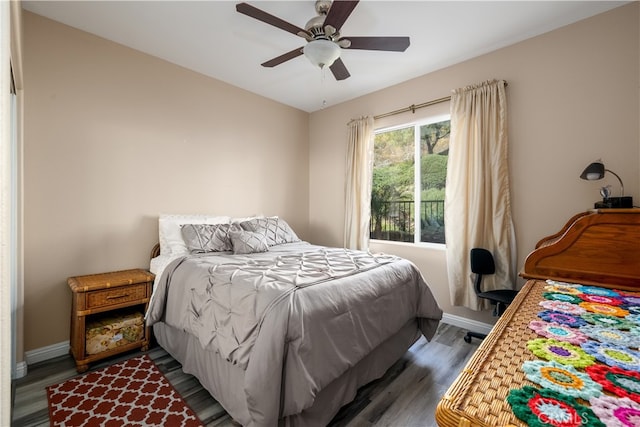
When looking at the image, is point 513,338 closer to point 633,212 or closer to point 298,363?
point 298,363

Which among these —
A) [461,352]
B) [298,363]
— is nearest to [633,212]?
[461,352]

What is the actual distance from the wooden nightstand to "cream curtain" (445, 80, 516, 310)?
3030mm

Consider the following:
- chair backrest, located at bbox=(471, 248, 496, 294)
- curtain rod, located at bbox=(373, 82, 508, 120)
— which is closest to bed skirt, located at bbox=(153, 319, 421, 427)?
chair backrest, located at bbox=(471, 248, 496, 294)

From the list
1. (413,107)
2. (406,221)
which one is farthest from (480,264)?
(413,107)

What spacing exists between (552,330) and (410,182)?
2715mm

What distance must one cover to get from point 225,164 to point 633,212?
3.62 meters

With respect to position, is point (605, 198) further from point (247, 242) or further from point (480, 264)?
point (247, 242)

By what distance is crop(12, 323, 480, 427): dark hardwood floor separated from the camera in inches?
65.7

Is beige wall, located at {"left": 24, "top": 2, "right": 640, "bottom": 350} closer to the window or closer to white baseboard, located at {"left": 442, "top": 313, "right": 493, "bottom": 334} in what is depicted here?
white baseboard, located at {"left": 442, "top": 313, "right": 493, "bottom": 334}

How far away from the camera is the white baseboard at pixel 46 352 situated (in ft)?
7.22

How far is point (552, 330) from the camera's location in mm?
953

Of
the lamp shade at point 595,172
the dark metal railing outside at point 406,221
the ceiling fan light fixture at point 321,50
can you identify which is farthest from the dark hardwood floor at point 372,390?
the ceiling fan light fixture at point 321,50

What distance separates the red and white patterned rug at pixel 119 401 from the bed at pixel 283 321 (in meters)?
0.20

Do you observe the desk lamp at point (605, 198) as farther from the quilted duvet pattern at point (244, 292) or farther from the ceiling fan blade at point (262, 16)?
the ceiling fan blade at point (262, 16)
